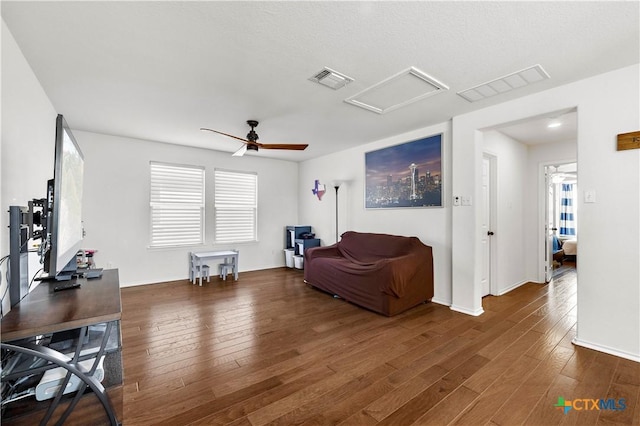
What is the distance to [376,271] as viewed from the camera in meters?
3.44

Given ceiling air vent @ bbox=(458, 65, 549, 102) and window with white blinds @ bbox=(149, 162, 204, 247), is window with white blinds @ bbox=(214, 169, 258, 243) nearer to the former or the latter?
window with white blinds @ bbox=(149, 162, 204, 247)

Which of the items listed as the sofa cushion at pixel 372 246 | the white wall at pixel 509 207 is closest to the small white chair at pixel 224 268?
the sofa cushion at pixel 372 246

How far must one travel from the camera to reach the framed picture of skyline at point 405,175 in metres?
3.92

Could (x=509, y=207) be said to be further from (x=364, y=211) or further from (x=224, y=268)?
(x=224, y=268)

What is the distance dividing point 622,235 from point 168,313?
Answer: 469 cm

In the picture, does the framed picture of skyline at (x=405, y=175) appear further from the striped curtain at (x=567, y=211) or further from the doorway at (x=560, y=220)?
the striped curtain at (x=567, y=211)

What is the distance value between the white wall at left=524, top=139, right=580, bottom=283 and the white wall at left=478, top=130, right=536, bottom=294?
86mm

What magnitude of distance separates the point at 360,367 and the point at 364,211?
3.13 meters

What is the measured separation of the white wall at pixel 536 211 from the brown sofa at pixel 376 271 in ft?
7.94

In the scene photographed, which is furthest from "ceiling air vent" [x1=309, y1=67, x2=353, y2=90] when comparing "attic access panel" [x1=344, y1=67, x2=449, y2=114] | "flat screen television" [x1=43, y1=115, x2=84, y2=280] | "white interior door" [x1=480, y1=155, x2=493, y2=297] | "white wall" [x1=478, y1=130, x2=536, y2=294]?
"white interior door" [x1=480, y1=155, x2=493, y2=297]

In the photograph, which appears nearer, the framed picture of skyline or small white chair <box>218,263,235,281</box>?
the framed picture of skyline

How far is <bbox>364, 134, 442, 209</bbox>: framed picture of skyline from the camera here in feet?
12.9

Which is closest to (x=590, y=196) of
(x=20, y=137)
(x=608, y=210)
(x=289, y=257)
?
(x=608, y=210)

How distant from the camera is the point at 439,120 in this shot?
370 cm
